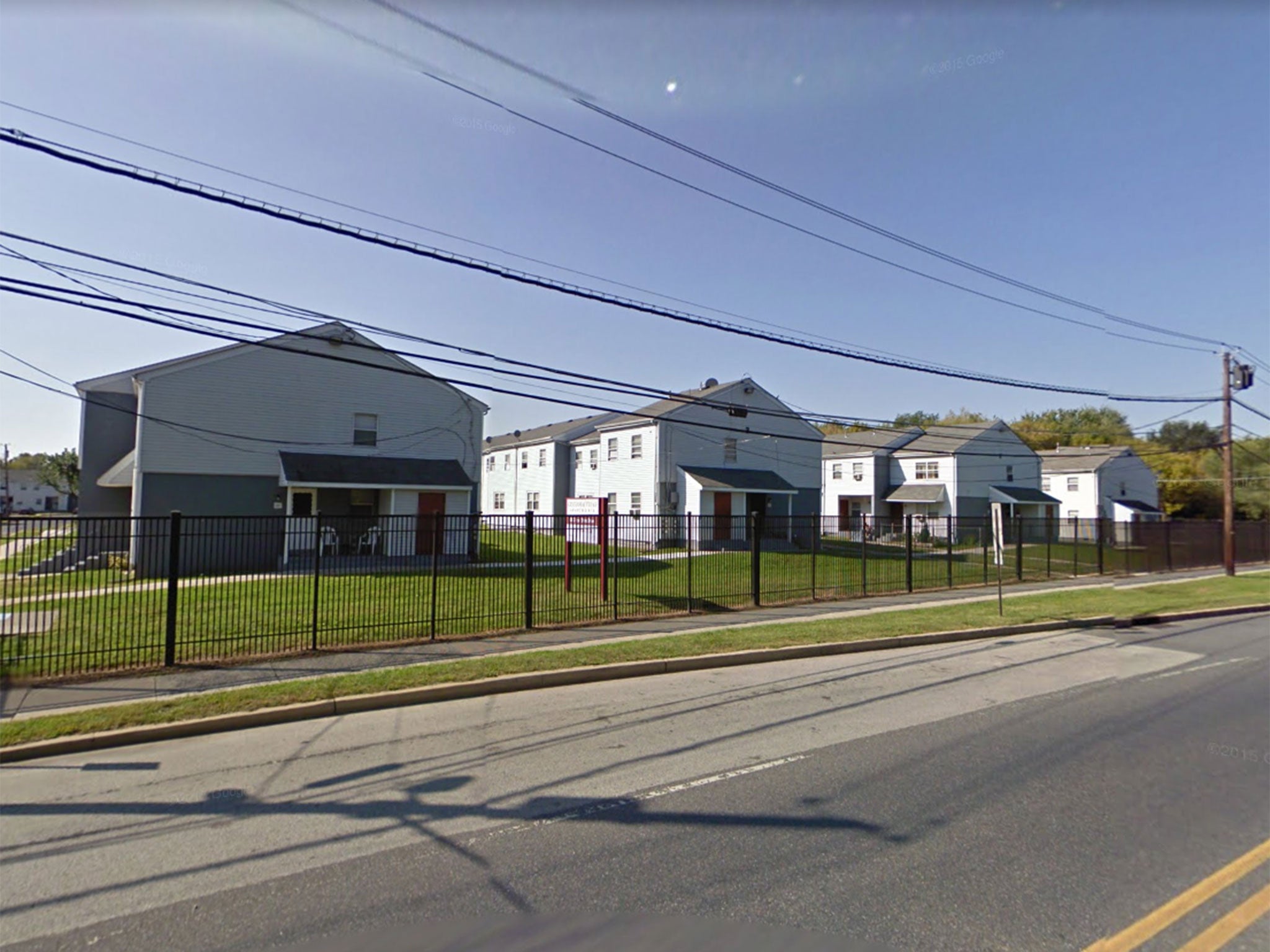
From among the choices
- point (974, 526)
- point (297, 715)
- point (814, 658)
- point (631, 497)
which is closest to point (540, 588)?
point (814, 658)

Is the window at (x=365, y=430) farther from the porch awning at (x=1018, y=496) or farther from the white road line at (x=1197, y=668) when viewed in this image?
the porch awning at (x=1018, y=496)

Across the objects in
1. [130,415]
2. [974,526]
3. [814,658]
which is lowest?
[814,658]

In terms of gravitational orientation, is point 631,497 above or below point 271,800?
above

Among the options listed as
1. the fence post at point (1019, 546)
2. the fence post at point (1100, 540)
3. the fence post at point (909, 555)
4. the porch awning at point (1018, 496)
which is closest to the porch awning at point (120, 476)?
the fence post at point (909, 555)

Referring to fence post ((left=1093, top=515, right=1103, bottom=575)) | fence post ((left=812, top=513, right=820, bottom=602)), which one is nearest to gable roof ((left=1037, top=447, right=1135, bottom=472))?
fence post ((left=1093, top=515, right=1103, bottom=575))

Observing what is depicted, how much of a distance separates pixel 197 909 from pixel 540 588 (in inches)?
400

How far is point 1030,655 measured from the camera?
9.94 meters

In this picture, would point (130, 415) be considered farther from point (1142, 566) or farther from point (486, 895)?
point (1142, 566)

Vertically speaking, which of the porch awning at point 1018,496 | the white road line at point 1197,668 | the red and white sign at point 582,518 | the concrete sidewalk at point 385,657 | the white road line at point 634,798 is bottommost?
the white road line at point 1197,668

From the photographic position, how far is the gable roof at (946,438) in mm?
41469

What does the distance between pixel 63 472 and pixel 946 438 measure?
3078 inches

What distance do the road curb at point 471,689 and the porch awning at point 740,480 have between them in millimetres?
18734

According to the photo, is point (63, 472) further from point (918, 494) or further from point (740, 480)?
point (918, 494)

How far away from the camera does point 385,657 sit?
903 centimetres
